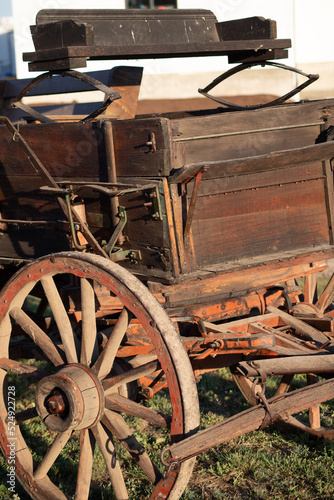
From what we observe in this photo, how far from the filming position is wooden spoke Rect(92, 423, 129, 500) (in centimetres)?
326

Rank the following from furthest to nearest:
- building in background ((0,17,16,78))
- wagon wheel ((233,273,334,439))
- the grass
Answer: building in background ((0,17,16,78)), wagon wheel ((233,273,334,439)), the grass

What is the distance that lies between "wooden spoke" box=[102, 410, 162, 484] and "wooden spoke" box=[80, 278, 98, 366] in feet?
0.96

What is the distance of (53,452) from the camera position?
343cm

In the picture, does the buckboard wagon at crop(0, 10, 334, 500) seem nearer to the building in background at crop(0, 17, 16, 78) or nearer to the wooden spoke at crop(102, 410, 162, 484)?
the wooden spoke at crop(102, 410, 162, 484)

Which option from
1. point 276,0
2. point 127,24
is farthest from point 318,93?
point 127,24

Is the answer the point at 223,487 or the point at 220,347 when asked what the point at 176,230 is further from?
the point at 223,487

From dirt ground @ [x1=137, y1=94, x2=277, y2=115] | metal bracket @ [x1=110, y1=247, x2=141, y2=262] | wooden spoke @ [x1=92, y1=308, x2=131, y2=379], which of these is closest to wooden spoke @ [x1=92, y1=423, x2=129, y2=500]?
wooden spoke @ [x1=92, y1=308, x2=131, y2=379]

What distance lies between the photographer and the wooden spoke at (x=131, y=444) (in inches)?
123

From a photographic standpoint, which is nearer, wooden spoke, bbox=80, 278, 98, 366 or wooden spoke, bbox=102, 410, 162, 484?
wooden spoke, bbox=102, 410, 162, 484

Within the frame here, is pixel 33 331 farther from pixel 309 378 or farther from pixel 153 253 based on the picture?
pixel 309 378

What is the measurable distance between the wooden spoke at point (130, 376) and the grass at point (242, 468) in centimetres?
80

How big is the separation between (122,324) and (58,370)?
441 millimetres

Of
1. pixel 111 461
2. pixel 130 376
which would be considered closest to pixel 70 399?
pixel 130 376

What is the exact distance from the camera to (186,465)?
9.59 ft
